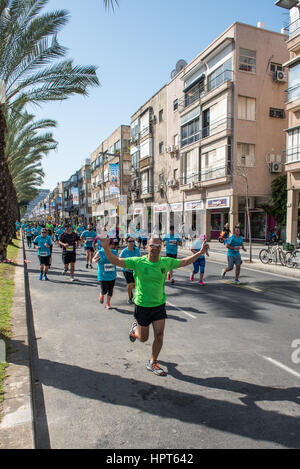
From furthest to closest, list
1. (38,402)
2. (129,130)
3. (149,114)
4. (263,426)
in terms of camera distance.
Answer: (129,130) < (149,114) < (38,402) < (263,426)

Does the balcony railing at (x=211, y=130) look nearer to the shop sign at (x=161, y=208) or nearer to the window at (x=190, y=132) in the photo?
the window at (x=190, y=132)

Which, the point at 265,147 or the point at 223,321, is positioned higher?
the point at 265,147

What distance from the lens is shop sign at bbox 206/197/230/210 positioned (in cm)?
2668

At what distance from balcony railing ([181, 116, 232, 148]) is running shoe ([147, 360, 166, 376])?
24.4m

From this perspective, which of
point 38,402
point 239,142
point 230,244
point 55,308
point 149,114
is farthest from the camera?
point 149,114

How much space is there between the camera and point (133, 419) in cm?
339

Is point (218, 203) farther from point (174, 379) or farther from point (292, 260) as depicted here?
point (174, 379)

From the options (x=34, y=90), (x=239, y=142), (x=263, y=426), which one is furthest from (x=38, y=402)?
(x=239, y=142)

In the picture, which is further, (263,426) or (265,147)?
(265,147)

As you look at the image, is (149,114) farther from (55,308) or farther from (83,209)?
(83,209)

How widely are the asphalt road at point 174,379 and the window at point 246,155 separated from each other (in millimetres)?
19921

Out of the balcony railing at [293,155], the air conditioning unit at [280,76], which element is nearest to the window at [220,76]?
the air conditioning unit at [280,76]

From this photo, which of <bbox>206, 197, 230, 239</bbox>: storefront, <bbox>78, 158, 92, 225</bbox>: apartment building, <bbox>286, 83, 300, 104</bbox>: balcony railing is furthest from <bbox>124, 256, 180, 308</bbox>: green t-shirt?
<bbox>78, 158, 92, 225</bbox>: apartment building

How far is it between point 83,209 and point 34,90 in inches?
2853
